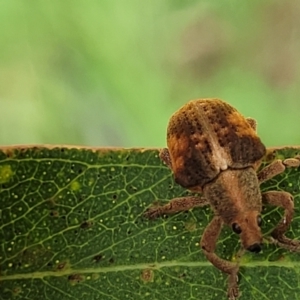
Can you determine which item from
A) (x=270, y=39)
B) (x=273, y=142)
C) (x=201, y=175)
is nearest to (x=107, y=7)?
(x=270, y=39)

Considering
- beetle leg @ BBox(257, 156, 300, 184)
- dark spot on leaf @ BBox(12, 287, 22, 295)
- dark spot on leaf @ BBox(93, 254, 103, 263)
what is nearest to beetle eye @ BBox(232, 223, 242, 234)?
beetle leg @ BBox(257, 156, 300, 184)

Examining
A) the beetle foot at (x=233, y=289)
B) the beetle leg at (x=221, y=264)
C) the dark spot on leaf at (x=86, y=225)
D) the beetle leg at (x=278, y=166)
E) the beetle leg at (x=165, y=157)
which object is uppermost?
the beetle leg at (x=165, y=157)

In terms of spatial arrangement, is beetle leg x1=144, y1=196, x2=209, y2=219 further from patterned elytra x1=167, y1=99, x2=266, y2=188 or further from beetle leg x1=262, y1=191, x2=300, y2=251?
beetle leg x1=262, y1=191, x2=300, y2=251

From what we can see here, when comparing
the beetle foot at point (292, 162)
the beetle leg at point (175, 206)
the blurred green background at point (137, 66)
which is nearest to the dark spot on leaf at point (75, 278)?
the beetle leg at point (175, 206)

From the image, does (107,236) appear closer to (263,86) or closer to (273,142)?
(273,142)

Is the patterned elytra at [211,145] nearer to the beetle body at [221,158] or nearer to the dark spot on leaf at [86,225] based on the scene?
the beetle body at [221,158]

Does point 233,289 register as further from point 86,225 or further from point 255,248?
point 86,225
